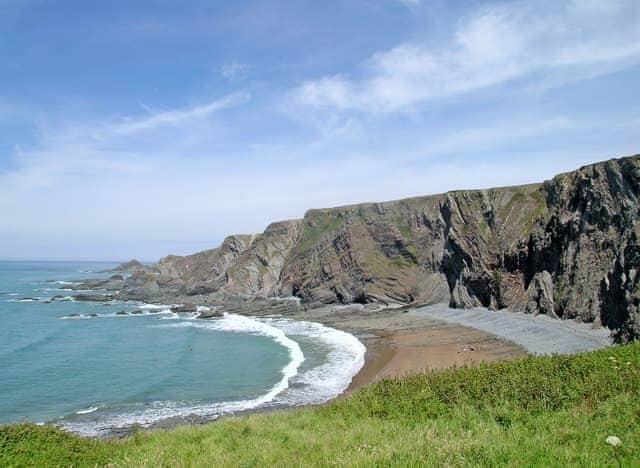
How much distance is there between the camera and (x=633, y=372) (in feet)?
30.6

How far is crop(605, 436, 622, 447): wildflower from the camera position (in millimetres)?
6400

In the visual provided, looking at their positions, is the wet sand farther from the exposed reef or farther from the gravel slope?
the exposed reef

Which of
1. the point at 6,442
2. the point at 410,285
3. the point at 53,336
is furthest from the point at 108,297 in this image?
the point at 6,442

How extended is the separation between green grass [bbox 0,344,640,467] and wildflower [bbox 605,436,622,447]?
8 cm

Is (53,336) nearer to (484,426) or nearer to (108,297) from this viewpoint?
(108,297)

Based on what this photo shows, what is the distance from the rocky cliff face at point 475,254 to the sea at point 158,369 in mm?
19516

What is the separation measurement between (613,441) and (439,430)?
9.59 ft

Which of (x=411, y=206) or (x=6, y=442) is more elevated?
(x=411, y=206)

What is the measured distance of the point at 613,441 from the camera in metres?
6.47

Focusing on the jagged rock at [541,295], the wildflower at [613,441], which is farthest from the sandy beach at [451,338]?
the wildflower at [613,441]

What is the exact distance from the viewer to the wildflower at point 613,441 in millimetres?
6400

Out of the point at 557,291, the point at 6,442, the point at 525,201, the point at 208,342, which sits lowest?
the point at 208,342

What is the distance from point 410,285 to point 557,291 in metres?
27.3

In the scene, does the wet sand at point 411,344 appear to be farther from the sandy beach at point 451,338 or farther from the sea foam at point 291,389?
the sea foam at point 291,389
